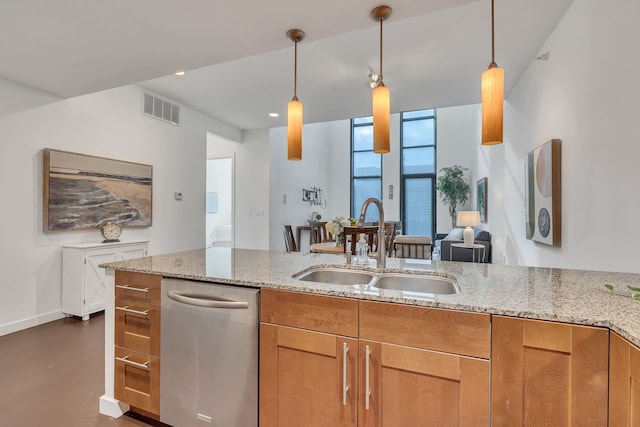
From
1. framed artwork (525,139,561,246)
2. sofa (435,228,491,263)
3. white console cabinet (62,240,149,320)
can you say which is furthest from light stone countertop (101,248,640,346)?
sofa (435,228,491,263)

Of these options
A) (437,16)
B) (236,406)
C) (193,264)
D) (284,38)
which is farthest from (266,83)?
(236,406)

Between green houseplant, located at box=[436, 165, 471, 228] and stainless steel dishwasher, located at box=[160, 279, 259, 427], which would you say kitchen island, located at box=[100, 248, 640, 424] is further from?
green houseplant, located at box=[436, 165, 471, 228]

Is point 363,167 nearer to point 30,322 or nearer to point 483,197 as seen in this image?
point 483,197

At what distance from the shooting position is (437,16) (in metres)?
2.46

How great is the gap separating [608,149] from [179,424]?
2.91m

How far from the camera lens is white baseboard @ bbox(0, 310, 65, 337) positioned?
9.49 ft

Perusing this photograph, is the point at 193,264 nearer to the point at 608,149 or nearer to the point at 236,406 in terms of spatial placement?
the point at 236,406

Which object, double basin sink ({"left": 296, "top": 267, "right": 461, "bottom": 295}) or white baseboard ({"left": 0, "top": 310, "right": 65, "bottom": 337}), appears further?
white baseboard ({"left": 0, "top": 310, "right": 65, "bottom": 337})

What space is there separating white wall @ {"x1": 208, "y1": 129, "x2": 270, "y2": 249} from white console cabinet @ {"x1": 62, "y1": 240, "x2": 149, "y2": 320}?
282 centimetres

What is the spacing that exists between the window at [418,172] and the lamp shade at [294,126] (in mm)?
6682

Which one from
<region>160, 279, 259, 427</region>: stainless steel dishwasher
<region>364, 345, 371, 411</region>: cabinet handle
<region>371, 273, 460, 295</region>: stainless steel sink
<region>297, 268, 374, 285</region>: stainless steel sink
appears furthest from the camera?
<region>297, 268, 374, 285</region>: stainless steel sink

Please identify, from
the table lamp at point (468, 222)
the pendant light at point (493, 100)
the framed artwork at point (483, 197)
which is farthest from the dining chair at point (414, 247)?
the pendant light at point (493, 100)

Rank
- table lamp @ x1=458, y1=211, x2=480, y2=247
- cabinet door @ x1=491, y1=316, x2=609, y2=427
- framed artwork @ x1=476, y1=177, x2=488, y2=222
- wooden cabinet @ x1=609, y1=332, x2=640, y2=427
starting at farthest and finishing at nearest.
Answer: framed artwork @ x1=476, y1=177, x2=488, y2=222 → table lamp @ x1=458, y1=211, x2=480, y2=247 → cabinet door @ x1=491, y1=316, x2=609, y2=427 → wooden cabinet @ x1=609, y1=332, x2=640, y2=427

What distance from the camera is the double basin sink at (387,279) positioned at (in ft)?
5.18
